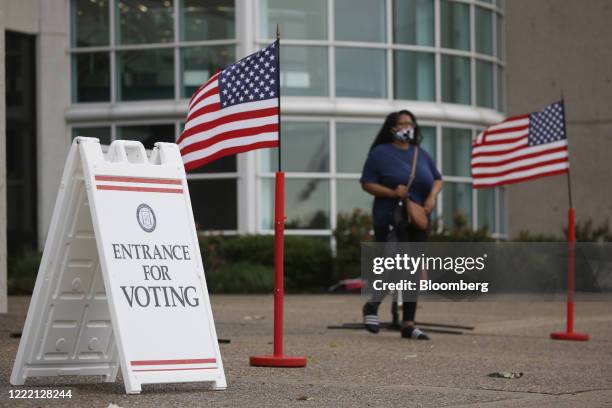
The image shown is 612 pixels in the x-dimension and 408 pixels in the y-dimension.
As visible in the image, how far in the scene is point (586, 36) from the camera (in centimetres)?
2852

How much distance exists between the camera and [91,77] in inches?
973

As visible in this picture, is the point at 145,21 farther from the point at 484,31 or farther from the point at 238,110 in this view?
the point at 238,110

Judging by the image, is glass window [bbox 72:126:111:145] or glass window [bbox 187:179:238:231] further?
glass window [bbox 72:126:111:145]

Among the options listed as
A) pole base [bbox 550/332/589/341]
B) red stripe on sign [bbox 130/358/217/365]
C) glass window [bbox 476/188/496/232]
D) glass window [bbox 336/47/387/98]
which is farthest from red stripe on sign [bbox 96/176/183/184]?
glass window [bbox 476/188/496/232]

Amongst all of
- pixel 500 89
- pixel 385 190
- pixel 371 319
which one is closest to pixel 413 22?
pixel 500 89

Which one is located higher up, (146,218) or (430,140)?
(430,140)

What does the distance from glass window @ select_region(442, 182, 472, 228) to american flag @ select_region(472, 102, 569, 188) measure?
932 cm

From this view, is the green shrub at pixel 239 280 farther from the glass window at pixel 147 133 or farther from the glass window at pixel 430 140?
the glass window at pixel 430 140

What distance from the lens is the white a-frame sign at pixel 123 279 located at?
7.09 meters

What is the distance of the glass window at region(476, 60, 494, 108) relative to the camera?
26.1 metres

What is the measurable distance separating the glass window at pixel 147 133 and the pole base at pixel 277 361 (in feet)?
50.2

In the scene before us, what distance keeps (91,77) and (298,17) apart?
3.88 meters

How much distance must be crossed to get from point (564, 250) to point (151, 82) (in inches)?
306

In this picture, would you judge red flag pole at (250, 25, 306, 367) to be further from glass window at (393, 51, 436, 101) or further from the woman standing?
glass window at (393, 51, 436, 101)
